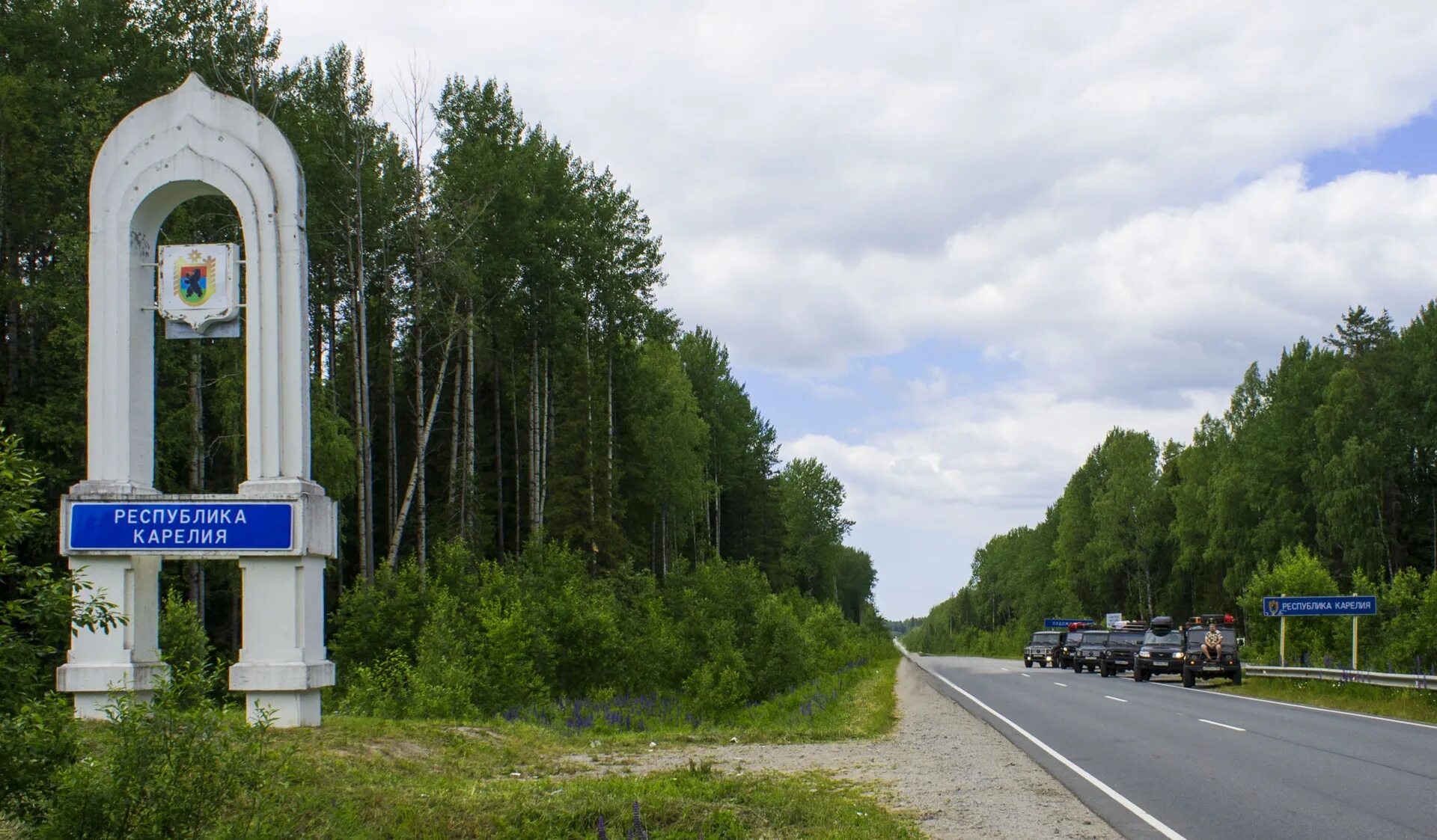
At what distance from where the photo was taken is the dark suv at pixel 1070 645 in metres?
50.6

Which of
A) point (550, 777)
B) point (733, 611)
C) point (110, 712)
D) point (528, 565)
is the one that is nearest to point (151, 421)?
point (550, 777)

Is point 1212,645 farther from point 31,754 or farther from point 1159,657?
point 31,754

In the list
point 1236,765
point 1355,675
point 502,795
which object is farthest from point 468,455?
point 502,795

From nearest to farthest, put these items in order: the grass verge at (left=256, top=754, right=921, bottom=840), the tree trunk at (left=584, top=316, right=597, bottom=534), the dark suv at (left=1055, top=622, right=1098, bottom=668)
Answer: the grass verge at (left=256, top=754, right=921, bottom=840) → the tree trunk at (left=584, top=316, right=597, bottom=534) → the dark suv at (left=1055, top=622, right=1098, bottom=668)

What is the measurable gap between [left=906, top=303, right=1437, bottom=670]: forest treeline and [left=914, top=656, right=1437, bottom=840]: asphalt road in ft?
49.9

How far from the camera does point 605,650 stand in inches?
934

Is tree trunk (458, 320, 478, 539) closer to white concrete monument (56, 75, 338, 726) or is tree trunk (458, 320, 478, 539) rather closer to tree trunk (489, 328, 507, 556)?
tree trunk (489, 328, 507, 556)

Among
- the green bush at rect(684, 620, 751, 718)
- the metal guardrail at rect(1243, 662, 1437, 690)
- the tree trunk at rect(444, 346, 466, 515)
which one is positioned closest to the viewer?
the metal guardrail at rect(1243, 662, 1437, 690)

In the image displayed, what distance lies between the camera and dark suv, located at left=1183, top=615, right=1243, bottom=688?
33.7 m

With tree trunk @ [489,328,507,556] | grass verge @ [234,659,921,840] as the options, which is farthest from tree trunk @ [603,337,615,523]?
grass verge @ [234,659,921,840]

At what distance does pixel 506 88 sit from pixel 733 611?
2168 cm

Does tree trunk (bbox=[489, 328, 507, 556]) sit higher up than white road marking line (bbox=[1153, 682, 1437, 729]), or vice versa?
tree trunk (bbox=[489, 328, 507, 556])

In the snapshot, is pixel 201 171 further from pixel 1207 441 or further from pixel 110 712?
pixel 1207 441

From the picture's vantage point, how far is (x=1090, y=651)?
155 ft
